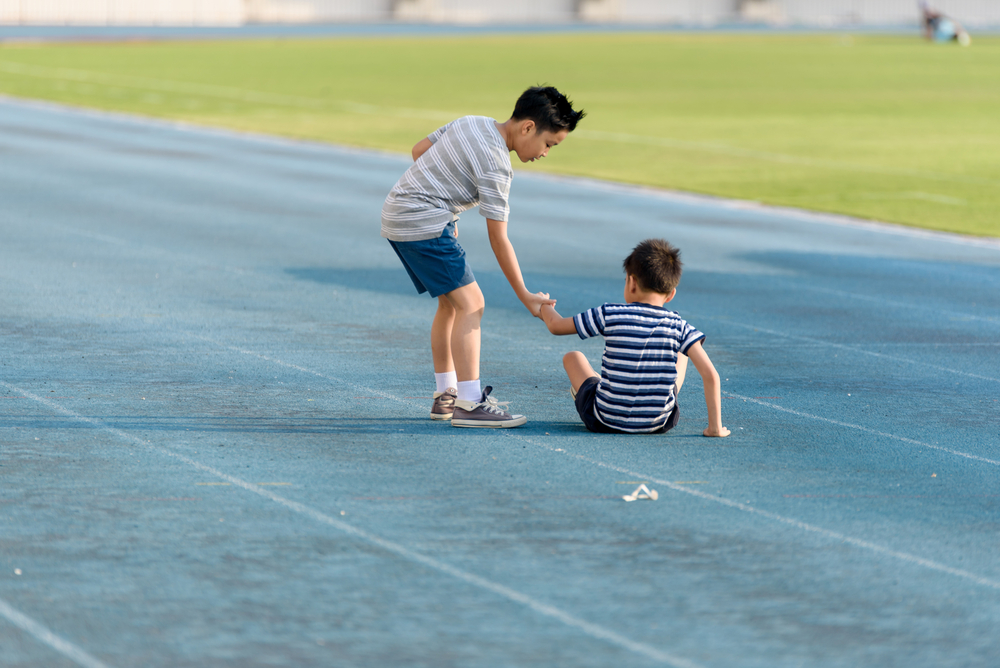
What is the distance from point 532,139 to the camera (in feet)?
23.6

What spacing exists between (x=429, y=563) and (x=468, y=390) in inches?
84.9

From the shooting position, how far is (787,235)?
52.2 ft

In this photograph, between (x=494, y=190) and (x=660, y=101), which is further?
(x=660, y=101)

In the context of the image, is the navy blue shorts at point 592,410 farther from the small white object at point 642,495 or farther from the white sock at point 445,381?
the small white object at point 642,495

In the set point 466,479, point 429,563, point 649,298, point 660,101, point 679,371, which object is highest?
point 660,101

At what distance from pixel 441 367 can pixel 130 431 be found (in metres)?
1.70

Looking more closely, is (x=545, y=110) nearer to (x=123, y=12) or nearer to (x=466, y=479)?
(x=466, y=479)

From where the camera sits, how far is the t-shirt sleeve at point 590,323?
282 inches

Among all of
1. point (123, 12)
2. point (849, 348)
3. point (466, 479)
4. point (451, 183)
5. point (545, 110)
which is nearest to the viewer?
point (466, 479)

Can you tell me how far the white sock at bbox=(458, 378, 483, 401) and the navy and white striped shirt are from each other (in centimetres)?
72

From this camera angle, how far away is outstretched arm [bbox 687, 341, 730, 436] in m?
7.20

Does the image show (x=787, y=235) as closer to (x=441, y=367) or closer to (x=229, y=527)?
(x=441, y=367)

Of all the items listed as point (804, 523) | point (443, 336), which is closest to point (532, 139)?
point (443, 336)

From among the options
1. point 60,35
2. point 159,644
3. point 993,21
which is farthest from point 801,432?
point 993,21
